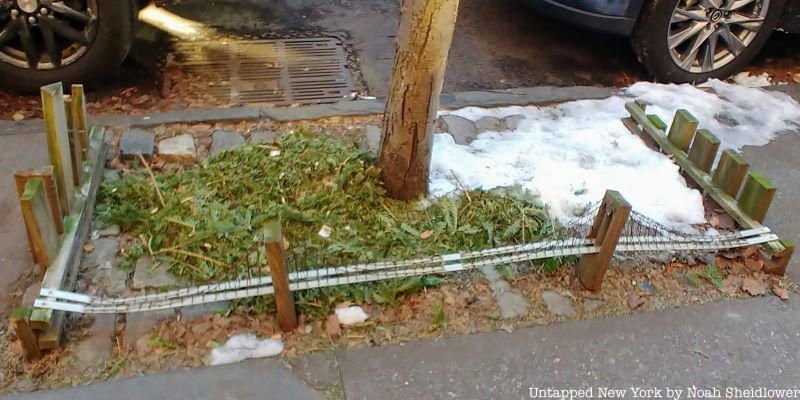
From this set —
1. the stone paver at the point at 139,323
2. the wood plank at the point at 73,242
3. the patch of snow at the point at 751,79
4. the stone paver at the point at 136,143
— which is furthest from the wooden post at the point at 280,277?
the patch of snow at the point at 751,79

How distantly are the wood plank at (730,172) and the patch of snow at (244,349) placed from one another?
2.06 meters

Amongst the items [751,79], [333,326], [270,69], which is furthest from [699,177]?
[270,69]

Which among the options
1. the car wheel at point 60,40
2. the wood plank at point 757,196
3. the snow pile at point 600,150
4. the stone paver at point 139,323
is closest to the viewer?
the stone paver at point 139,323

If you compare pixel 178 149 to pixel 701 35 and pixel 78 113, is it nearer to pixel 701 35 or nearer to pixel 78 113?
pixel 78 113

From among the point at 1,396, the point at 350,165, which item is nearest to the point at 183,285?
the point at 1,396

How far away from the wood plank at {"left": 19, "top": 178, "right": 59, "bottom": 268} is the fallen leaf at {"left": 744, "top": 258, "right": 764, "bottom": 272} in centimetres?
270

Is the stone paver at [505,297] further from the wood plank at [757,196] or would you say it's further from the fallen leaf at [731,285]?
the wood plank at [757,196]

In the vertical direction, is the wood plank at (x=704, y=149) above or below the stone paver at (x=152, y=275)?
above

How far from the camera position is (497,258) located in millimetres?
2660

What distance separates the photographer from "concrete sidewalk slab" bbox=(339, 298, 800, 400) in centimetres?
238

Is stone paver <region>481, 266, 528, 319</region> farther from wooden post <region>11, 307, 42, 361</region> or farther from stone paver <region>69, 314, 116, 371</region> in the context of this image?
wooden post <region>11, 307, 42, 361</region>

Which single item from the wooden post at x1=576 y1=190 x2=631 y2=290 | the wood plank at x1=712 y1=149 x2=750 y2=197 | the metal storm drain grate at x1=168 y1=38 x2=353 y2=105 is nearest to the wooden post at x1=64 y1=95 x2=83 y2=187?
the metal storm drain grate at x1=168 y1=38 x2=353 y2=105

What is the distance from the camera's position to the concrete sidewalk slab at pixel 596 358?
93.8 inches

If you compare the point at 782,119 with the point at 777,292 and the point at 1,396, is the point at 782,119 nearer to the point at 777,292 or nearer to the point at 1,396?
the point at 777,292
